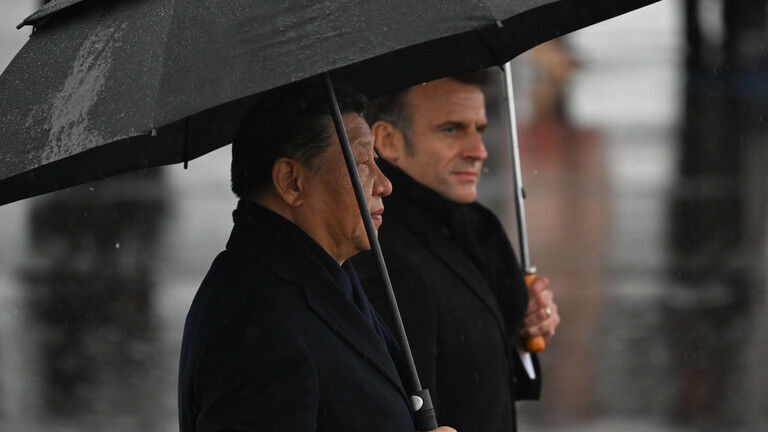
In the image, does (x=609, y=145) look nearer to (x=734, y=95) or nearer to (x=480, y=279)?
(x=734, y=95)

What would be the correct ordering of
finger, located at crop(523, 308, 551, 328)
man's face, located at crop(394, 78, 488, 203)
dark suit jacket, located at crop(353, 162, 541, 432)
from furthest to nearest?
finger, located at crop(523, 308, 551, 328), man's face, located at crop(394, 78, 488, 203), dark suit jacket, located at crop(353, 162, 541, 432)

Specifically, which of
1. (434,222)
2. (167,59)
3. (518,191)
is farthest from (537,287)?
(167,59)

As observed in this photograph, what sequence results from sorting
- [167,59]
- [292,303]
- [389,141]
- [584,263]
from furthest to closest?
[584,263], [389,141], [292,303], [167,59]

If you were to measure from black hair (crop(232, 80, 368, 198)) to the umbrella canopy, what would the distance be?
0.23 meters

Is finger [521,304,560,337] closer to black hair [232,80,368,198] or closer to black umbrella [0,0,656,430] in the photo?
black umbrella [0,0,656,430]

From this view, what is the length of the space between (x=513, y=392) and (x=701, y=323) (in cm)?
502

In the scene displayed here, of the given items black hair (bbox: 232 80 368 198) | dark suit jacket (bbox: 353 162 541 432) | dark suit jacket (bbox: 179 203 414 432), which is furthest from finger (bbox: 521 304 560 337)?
black hair (bbox: 232 80 368 198)

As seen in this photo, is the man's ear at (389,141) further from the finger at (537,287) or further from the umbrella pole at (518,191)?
the finger at (537,287)

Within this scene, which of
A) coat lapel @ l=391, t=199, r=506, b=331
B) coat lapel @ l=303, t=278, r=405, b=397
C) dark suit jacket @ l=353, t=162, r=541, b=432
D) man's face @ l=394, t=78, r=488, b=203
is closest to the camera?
coat lapel @ l=303, t=278, r=405, b=397

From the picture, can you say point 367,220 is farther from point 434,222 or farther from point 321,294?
point 434,222

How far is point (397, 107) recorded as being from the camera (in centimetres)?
346

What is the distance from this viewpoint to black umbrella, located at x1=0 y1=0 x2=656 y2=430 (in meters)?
2.05

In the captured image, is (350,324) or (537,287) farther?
(537,287)

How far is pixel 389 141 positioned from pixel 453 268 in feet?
1.45
